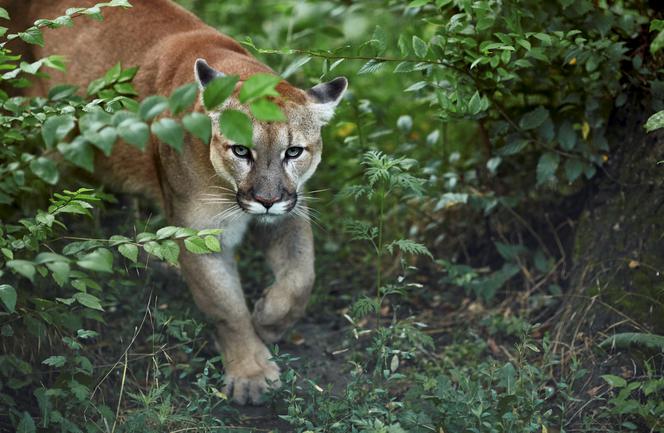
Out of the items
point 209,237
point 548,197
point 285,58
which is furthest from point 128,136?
point 285,58

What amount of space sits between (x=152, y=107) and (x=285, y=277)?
225 cm

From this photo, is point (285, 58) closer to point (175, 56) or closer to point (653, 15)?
point (175, 56)

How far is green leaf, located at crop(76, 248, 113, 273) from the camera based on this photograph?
2951mm

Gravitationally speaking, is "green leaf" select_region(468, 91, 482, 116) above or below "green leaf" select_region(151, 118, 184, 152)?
below

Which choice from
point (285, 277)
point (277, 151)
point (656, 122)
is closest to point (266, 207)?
point (277, 151)

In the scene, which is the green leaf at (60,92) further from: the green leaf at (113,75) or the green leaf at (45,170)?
the green leaf at (45,170)

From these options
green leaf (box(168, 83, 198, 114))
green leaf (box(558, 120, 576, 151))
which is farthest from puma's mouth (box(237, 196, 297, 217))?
green leaf (box(168, 83, 198, 114))

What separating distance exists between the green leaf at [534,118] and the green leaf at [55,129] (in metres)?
2.63

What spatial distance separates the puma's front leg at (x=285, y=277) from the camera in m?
4.86

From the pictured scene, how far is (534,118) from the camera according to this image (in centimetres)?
487

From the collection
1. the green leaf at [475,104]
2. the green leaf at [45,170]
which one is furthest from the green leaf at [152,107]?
the green leaf at [475,104]

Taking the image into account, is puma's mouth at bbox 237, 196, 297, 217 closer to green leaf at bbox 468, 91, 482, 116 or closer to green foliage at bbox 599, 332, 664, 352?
green leaf at bbox 468, 91, 482, 116

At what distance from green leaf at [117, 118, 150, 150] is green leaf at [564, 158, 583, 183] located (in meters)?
2.80

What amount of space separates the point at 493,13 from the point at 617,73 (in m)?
0.82
